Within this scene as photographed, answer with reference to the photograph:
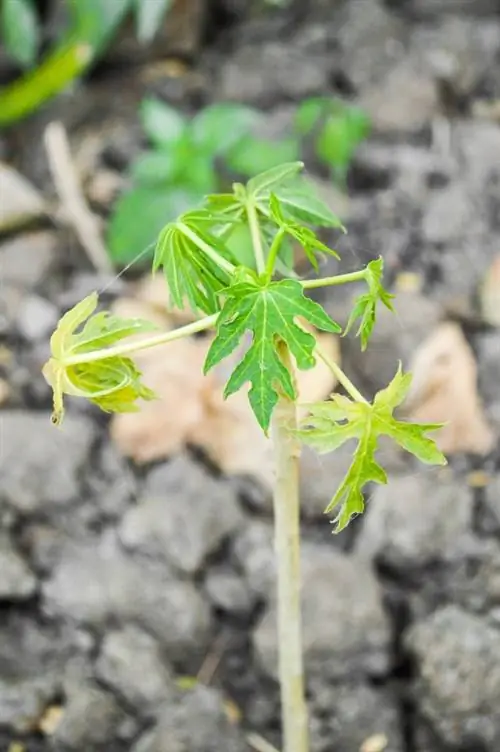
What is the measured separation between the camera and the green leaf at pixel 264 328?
632mm

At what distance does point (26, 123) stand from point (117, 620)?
95 centimetres

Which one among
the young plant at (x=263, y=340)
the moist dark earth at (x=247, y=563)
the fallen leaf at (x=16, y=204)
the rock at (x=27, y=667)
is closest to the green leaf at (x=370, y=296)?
the young plant at (x=263, y=340)

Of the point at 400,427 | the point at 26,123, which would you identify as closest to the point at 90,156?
the point at 26,123

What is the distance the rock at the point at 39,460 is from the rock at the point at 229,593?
193mm

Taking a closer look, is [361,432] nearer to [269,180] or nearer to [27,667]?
[269,180]

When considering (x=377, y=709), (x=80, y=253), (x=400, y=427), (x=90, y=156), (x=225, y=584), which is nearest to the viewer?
(x=400, y=427)

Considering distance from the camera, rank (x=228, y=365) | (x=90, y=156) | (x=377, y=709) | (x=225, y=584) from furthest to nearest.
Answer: (x=90, y=156) → (x=228, y=365) → (x=225, y=584) → (x=377, y=709)

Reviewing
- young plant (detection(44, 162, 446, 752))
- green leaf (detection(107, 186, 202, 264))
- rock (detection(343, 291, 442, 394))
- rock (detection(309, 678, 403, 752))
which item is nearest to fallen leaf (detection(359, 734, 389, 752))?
rock (detection(309, 678, 403, 752))

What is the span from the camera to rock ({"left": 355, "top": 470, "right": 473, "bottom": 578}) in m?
1.14

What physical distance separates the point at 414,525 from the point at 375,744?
0.78ft

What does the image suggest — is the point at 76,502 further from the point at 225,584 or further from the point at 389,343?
the point at 389,343

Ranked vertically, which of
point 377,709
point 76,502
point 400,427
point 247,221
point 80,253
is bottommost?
point 377,709

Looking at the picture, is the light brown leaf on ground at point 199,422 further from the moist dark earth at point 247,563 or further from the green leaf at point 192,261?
the green leaf at point 192,261

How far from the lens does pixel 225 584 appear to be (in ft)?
3.70
